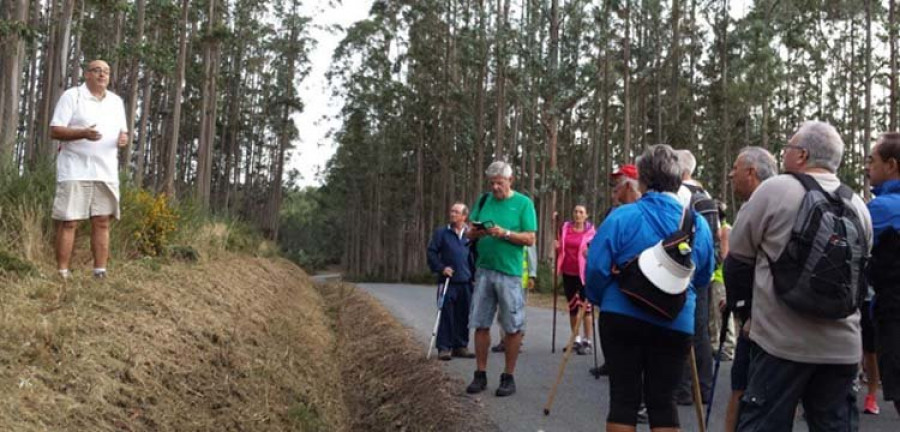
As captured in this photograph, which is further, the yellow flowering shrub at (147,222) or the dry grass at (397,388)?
the yellow flowering shrub at (147,222)

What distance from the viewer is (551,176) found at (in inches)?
1097

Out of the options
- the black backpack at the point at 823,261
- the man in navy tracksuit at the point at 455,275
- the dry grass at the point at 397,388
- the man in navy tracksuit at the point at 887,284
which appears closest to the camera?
the black backpack at the point at 823,261

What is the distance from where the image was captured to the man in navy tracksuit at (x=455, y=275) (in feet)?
32.1

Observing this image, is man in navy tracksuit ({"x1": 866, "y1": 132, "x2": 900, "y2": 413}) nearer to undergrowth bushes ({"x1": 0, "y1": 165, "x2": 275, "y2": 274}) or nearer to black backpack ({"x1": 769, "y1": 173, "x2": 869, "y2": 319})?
black backpack ({"x1": 769, "y1": 173, "x2": 869, "y2": 319})

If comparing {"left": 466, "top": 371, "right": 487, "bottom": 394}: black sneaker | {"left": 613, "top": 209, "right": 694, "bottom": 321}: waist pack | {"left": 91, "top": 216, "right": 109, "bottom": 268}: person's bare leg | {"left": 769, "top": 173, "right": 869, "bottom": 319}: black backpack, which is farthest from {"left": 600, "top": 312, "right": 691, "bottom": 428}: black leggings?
{"left": 91, "top": 216, "right": 109, "bottom": 268}: person's bare leg

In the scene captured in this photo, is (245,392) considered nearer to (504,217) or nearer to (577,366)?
(504,217)

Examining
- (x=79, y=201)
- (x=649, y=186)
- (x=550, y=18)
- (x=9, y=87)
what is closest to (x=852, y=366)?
(x=649, y=186)

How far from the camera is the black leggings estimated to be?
161 inches

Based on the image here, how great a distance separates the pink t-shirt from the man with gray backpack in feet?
20.3

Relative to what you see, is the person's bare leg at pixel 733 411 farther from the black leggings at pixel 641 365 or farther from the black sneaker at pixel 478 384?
the black sneaker at pixel 478 384

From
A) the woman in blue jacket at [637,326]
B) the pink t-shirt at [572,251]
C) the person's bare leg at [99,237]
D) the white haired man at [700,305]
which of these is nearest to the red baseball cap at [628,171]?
the white haired man at [700,305]

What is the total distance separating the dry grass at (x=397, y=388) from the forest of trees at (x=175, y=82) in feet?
13.6

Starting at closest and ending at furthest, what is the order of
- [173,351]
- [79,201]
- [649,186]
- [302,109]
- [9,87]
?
[649,186] < [173,351] < [79,201] < [9,87] < [302,109]

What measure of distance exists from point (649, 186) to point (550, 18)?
2551 cm
